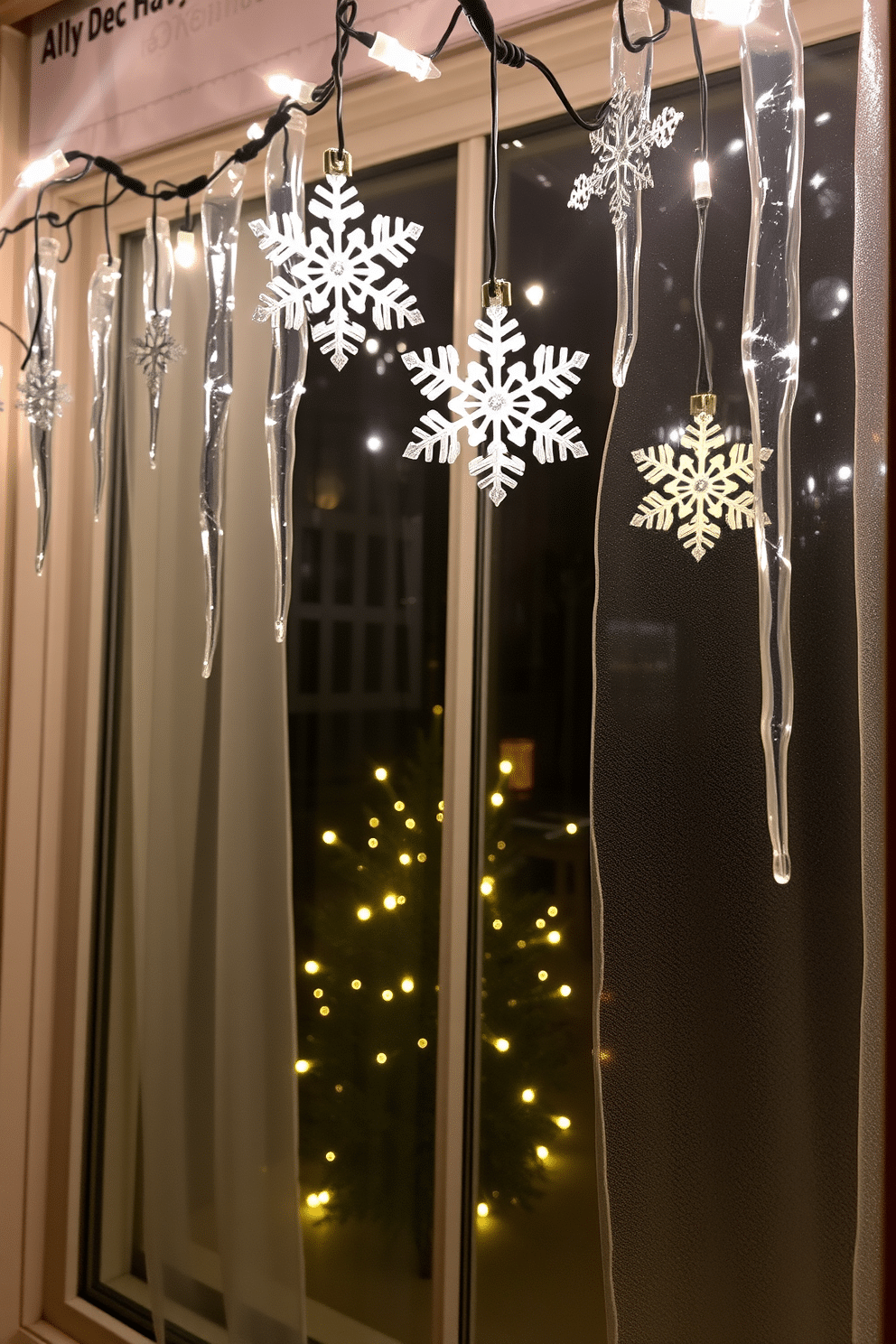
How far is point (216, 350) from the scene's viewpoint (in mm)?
1096

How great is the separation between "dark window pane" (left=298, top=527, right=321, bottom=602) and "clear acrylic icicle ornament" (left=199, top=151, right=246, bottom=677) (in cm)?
54

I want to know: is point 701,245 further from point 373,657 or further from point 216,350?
point 373,657

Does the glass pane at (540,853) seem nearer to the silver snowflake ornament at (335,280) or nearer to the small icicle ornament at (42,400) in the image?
the silver snowflake ornament at (335,280)

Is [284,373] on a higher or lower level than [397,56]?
lower

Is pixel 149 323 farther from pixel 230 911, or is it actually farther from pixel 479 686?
pixel 230 911

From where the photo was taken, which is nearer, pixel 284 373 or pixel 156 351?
pixel 284 373

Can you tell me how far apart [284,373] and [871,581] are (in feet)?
1.98

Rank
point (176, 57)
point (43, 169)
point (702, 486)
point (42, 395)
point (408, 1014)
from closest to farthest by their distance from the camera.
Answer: point (702, 486), point (43, 169), point (42, 395), point (176, 57), point (408, 1014)

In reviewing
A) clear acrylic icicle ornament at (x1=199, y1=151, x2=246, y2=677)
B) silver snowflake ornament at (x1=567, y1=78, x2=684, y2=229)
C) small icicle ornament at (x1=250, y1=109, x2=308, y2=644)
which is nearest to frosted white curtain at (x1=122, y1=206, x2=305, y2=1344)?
clear acrylic icicle ornament at (x1=199, y1=151, x2=246, y2=677)

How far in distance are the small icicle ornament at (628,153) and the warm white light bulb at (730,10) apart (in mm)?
64

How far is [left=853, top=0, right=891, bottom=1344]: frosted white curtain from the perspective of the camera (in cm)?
90

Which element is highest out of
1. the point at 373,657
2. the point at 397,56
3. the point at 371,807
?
the point at 397,56

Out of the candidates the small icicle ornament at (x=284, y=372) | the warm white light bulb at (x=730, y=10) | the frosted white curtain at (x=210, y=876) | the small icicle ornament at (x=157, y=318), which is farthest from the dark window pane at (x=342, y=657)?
the warm white light bulb at (x=730, y=10)

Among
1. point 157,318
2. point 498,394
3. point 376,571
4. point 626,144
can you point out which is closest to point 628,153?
point 626,144
